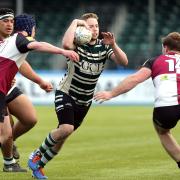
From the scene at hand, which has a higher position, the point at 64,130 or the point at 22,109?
the point at 64,130

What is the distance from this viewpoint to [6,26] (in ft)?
31.5

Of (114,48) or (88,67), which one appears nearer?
(114,48)

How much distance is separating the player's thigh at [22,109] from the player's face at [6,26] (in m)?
1.45

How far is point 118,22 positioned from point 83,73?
32.3 metres

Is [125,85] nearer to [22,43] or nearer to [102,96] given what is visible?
[102,96]

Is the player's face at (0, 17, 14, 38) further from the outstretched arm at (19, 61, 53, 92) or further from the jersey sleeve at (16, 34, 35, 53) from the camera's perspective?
the outstretched arm at (19, 61, 53, 92)

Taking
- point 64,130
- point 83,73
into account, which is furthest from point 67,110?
point 83,73

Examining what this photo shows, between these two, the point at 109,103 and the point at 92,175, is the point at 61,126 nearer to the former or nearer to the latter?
the point at 92,175

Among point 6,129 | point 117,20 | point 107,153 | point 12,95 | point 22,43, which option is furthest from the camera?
point 117,20

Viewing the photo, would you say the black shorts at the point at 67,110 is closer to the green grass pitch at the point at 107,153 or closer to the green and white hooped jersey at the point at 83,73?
the green and white hooped jersey at the point at 83,73

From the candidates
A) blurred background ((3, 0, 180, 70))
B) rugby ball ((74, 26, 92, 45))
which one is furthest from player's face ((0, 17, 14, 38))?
blurred background ((3, 0, 180, 70))

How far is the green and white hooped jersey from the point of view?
9883mm

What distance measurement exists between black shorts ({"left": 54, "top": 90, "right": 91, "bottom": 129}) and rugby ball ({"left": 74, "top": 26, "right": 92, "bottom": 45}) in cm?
78

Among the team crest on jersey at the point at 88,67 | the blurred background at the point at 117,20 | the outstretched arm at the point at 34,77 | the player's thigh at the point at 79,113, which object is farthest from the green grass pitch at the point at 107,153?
the blurred background at the point at 117,20
